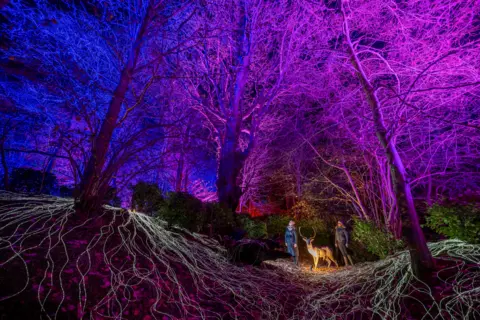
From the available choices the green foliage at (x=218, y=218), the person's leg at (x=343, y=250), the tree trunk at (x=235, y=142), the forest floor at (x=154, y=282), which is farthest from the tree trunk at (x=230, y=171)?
the forest floor at (x=154, y=282)

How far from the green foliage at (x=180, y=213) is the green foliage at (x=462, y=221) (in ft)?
21.2

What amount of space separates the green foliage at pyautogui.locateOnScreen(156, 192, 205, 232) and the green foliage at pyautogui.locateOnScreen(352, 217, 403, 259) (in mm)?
5727

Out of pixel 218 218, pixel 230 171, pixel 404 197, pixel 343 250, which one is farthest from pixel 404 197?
pixel 230 171

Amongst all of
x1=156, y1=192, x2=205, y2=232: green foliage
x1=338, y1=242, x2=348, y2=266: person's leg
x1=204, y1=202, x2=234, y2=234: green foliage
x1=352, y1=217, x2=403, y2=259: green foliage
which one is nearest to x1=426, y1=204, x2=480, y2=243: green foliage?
x1=352, y1=217, x2=403, y2=259: green foliage

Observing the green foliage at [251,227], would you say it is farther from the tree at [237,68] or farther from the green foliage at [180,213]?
the green foliage at [180,213]

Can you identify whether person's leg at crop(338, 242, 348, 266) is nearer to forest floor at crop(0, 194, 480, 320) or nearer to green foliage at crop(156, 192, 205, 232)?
forest floor at crop(0, 194, 480, 320)

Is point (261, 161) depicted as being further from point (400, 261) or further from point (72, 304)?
point (72, 304)

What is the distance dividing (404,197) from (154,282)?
466cm

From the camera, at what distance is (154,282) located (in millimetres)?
3686

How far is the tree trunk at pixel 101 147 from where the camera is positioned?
172 inches

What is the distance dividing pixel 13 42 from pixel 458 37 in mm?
13536

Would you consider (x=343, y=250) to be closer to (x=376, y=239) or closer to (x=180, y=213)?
(x=376, y=239)

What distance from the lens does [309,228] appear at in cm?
1397

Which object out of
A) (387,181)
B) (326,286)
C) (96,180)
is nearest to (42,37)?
(96,180)
